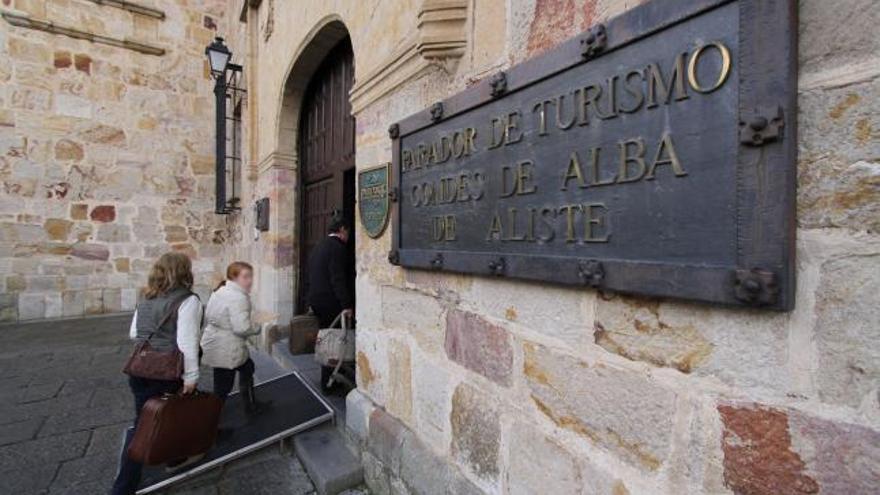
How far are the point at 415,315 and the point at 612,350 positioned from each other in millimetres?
1032

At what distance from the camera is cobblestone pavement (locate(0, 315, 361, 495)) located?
8.12 ft

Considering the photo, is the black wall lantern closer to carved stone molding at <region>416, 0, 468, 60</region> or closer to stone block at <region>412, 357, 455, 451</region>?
carved stone molding at <region>416, 0, 468, 60</region>

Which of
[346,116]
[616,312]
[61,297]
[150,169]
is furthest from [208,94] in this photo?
[616,312]

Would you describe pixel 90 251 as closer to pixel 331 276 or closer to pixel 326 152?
pixel 326 152

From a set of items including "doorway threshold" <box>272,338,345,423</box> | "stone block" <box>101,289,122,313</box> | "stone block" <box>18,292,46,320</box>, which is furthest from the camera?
"stone block" <box>101,289,122,313</box>

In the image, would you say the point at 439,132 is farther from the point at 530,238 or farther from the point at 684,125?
the point at 684,125

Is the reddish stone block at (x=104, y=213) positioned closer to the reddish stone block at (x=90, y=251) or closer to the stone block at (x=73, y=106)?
the reddish stone block at (x=90, y=251)

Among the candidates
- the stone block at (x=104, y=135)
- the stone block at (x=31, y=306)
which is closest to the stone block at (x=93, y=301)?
the stone block at (x=31, y=306)

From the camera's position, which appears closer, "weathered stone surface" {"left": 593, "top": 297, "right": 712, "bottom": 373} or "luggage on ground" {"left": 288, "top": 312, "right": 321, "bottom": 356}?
"weathered stone surface" {"left": 593, "top": 297, "right": 712, "bottom": 373}

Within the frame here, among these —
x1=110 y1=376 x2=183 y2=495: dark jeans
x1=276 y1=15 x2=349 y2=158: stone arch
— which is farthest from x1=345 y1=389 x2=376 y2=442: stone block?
x1=276 y1=15 x2=349 y2=158: stone arch

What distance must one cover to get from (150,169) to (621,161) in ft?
26.9

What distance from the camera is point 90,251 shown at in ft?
22.6

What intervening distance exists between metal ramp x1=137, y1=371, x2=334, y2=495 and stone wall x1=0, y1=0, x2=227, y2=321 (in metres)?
5.18

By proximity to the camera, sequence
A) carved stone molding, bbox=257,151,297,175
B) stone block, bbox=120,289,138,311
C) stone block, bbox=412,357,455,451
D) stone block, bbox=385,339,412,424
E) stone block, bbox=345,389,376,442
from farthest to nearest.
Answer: stone block, bbox=120,289,138,311
carved stone molding, bbox=257,151,297,175
stone block, bbox=345,389,376,442
stone block, bbox=385,339,412,424
stone block, bbox=412,357,455,451
